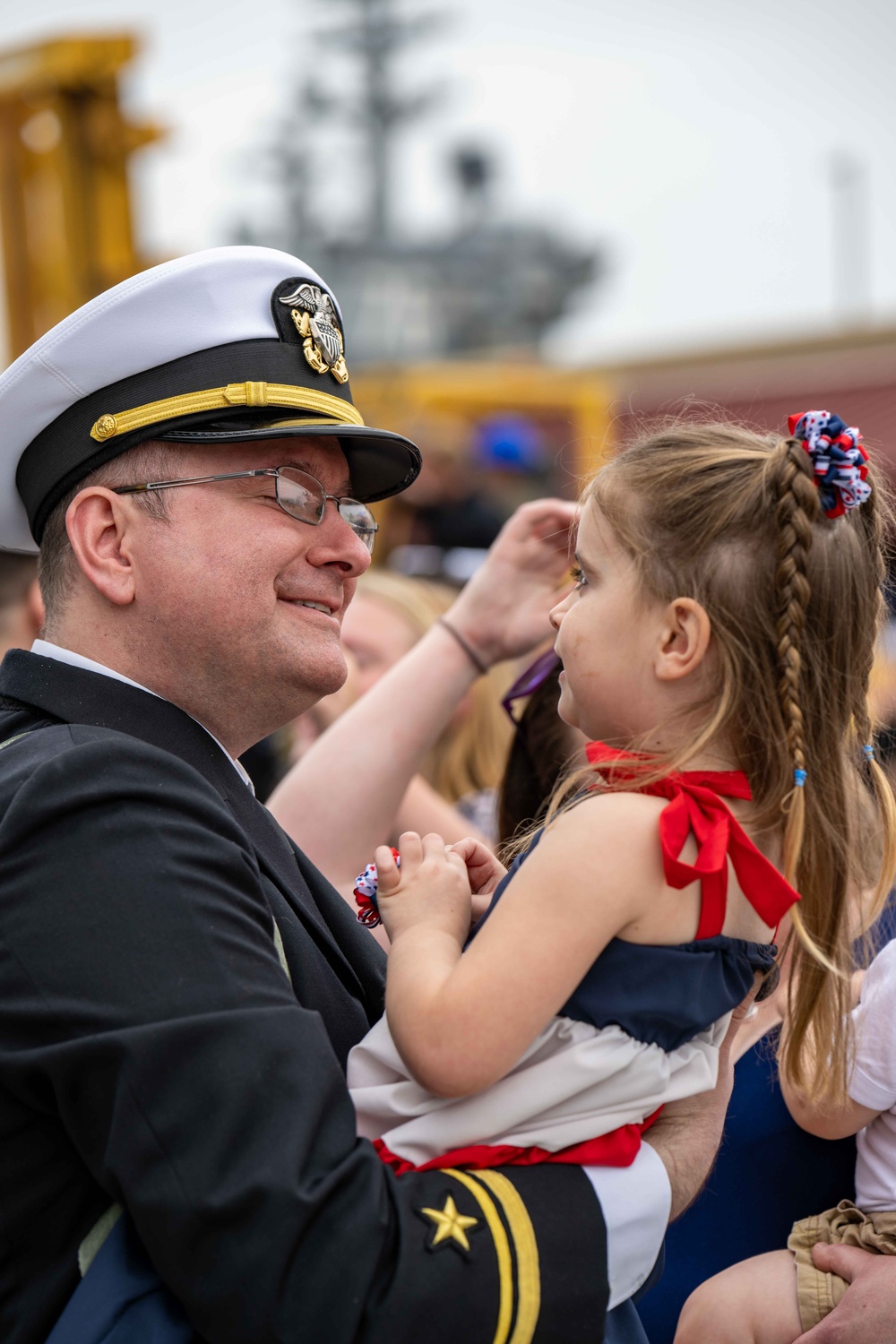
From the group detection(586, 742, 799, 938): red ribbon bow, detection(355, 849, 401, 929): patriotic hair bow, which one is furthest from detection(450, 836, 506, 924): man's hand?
detection(586, 742, 799, 938): red ribbon bow

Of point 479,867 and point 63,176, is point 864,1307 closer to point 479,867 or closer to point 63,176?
point 479,867

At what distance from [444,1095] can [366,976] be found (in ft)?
1.51

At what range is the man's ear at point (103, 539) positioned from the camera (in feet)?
5.98

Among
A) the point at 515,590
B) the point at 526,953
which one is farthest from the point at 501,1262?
the point at 515,590

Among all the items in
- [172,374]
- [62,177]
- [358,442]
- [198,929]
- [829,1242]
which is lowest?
[829,1242]

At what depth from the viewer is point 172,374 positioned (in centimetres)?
186

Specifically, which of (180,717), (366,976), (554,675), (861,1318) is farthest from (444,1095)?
(554,675)

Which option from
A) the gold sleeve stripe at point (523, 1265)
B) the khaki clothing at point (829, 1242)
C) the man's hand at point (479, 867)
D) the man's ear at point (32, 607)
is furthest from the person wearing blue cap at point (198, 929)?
the man's ear at point (32, 607)

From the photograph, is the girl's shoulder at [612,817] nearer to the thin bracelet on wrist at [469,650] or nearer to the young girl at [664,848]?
the young girl at [664,848]

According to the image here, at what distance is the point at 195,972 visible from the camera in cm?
140

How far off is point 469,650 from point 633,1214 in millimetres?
1427

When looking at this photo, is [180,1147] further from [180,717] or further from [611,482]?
[611,482]

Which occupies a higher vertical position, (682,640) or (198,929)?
(682,640)

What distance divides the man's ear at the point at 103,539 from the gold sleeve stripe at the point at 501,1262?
903mm
